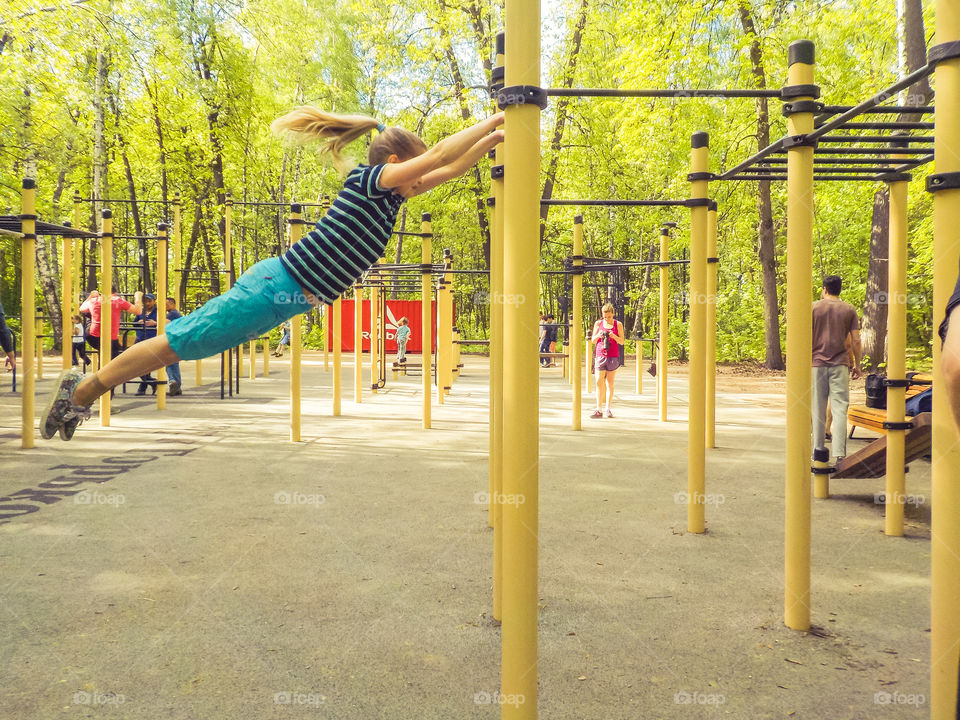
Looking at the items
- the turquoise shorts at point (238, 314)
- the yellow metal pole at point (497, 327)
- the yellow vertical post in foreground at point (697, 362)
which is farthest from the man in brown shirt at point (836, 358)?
the turquoise shorts at point (238, 314)

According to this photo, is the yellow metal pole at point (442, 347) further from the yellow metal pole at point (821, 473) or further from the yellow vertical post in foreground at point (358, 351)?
the yellow metal pole at point (821, 473)

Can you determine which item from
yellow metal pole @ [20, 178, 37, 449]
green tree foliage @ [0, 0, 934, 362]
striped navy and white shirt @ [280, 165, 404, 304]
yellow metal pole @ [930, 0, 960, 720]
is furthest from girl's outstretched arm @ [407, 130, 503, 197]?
green tree foliage @ [0, 0, 934, 362]

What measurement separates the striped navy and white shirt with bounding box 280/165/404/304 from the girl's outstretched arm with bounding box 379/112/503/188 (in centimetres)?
10

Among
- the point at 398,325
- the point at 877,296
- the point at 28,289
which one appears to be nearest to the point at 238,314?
the point at 28,289

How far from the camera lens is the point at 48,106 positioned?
2150cm

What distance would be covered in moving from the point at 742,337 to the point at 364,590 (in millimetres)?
23342

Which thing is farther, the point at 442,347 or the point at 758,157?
the point at 442,347

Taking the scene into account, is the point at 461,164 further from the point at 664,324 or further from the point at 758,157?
the point at 664,324

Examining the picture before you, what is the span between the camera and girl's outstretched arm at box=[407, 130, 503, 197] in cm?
295

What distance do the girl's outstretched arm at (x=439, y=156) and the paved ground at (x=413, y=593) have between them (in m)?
1.83

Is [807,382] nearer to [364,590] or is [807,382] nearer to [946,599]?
[946,599]

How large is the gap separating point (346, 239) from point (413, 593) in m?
1.66

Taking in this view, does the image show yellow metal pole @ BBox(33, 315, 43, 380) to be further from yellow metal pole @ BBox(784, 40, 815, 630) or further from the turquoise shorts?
yellow metal pole @ BBox(784, 40, 815, 630)

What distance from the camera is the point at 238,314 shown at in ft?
10.7
